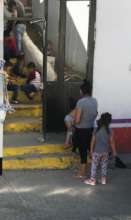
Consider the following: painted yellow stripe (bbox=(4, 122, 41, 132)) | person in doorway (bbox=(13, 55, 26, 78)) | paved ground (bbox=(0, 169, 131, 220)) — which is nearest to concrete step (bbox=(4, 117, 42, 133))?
painted yellow stripe (bbox=(4, 122, 41, 132))

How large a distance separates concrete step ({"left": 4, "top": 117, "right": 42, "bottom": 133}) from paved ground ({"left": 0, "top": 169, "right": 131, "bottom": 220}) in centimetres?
134

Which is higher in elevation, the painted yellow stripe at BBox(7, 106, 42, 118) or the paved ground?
the painted yellow stripe at BBox(7, 106, 42, 118)

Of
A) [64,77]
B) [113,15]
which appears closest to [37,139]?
[64,77]

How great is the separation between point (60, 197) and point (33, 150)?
1579 mm

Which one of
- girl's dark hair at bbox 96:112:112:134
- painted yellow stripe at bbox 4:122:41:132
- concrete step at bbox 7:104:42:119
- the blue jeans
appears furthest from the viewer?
the blue jeans

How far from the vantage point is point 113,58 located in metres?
9.01

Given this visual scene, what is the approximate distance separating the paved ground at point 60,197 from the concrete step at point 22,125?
4.40 ft

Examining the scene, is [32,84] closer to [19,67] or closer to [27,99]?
[27,99]

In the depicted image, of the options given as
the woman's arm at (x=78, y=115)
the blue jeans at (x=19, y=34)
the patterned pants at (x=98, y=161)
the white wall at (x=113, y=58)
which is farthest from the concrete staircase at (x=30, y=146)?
the blue jeans at (x=19, y=34)

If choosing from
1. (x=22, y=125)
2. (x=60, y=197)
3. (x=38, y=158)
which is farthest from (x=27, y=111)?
(x=60, y=197)

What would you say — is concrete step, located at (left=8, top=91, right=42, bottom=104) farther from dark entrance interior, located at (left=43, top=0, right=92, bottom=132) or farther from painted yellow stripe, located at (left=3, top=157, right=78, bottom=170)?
painted yellow stripe, located at (left=3, top=157, right=78, bottom=170)

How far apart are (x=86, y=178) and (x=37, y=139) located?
54.7 inches

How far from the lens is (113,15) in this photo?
29.0ft

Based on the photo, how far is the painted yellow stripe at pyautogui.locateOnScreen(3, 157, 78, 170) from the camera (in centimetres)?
823
